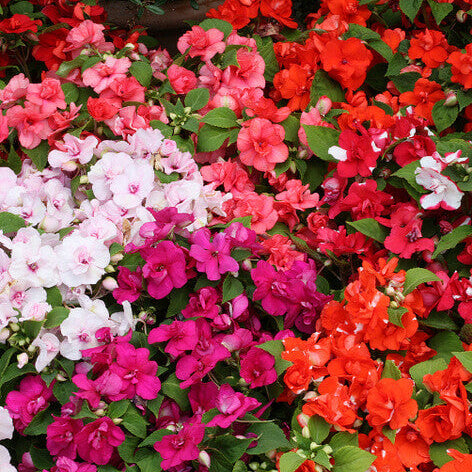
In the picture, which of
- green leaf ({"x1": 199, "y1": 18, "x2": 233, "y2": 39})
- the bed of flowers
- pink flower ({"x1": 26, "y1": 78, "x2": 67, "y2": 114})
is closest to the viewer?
the bed of flowers

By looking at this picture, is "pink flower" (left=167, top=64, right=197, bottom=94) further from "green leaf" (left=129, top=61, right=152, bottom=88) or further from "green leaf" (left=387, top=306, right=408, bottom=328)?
"green leaf" (left=387, top=306, right=408, bottom=328)

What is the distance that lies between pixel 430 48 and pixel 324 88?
330 mm

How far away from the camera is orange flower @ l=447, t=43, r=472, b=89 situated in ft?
5.20

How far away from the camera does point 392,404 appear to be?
1069mm

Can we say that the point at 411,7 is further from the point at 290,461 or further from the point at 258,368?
the point at 290,461

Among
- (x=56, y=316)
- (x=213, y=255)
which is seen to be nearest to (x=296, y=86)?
(x=213, y=255)

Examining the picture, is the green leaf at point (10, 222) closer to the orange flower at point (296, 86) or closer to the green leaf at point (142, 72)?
the green leaf at point (142, 72)

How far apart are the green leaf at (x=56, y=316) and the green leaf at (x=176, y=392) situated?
234mm

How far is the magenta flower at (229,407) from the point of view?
105 centimetres

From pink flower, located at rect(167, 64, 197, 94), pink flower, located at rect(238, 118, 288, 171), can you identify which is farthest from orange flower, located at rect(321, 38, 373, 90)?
pink flower, located at rect(167, 64, 197, 94)

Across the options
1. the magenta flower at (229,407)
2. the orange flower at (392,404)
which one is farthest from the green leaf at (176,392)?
the orange flower at (392,404)

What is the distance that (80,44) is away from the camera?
5.69ft

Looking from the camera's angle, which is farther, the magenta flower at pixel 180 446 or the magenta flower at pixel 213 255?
the magenta flower at pixel 213 255

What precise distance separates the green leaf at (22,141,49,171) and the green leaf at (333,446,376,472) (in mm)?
1024
